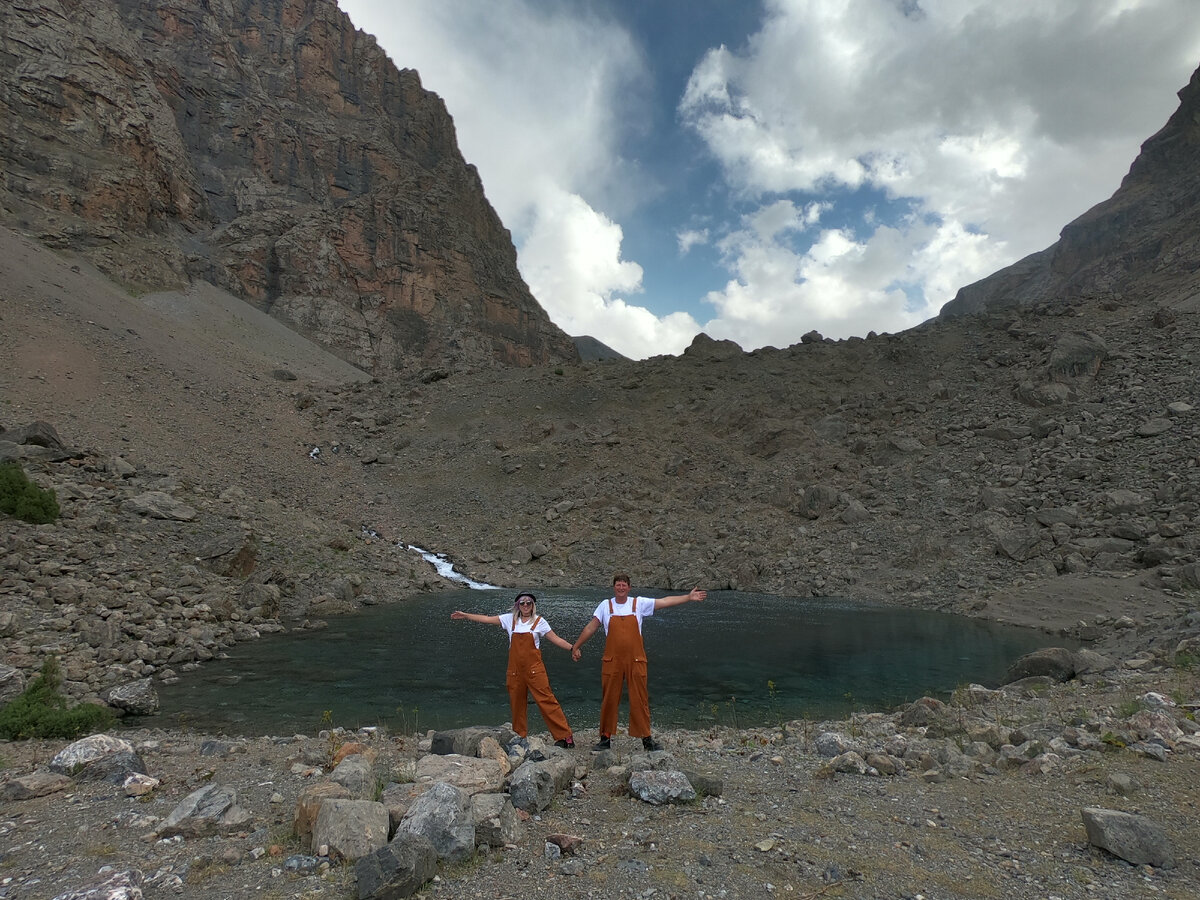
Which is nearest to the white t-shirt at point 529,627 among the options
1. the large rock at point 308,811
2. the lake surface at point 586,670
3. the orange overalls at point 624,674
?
the orange overalls at point 624,674

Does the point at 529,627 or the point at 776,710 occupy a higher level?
the point at 529,627

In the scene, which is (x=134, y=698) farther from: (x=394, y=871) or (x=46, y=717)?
(x=394, y=871)

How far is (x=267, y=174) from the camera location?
73.6m

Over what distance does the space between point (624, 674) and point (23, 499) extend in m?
16.8

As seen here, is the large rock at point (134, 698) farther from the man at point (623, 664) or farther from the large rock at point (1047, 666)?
the large rock at point (1047, 666)

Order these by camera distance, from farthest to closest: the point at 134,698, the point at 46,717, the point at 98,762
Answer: the point at 134,698 < the point at 46,717 < the point at 98,762

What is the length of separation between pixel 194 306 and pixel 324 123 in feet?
139

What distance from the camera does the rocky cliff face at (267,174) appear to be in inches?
2013

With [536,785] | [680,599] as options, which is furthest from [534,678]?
[536,785]

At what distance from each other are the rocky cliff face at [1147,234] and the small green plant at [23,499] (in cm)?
5509

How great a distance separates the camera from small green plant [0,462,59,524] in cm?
1541

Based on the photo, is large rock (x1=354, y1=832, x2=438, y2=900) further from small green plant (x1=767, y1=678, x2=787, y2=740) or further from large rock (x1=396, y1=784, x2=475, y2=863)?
small green plant (x1=767, y1=678, x2=787, y2=740)

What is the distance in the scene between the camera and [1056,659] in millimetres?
12102

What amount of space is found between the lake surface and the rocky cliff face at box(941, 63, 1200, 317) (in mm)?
38364
